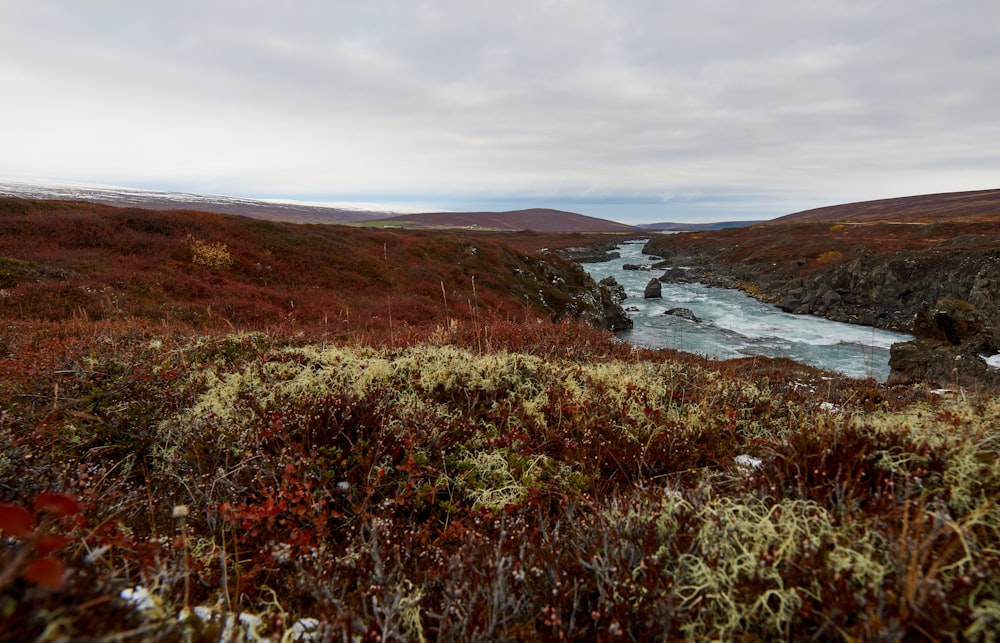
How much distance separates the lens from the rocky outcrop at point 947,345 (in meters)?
14.2

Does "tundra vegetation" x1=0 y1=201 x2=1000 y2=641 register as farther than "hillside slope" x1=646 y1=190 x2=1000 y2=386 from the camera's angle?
No

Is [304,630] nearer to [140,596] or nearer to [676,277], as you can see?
[140,596]

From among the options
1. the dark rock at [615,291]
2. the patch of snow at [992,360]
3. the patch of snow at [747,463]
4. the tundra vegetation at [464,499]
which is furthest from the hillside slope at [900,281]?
the dark rock at [615,291]

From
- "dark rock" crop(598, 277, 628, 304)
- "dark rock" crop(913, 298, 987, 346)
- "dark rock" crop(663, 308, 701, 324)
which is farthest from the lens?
"dark rock" crop(598, 277, 628, 304)

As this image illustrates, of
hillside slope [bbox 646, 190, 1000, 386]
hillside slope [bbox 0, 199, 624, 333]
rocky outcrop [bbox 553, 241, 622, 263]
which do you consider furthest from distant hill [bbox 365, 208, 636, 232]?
hillside slope [bbox 0, 199, 624, 333]

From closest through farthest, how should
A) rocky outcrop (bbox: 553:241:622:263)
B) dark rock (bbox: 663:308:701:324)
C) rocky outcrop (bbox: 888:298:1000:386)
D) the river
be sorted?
rocky outcrop (bbox: 888:298:1000:386), the river, dark rock (bbox: 663:308:701:324), rocky outcrop (bbox: 553:241:622:263)

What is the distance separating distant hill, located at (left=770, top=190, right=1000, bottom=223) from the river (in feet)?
253

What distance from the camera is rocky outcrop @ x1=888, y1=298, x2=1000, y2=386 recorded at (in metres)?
14.2

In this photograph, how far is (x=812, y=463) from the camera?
2.73m

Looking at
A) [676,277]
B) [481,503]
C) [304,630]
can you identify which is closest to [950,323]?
[481,503]

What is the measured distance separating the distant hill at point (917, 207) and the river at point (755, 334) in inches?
3031

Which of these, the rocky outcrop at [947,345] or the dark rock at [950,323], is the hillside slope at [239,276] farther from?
the dark rock at [950,323]

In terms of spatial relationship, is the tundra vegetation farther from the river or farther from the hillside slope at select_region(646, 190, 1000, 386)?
the river

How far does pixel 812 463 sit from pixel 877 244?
57.3m
